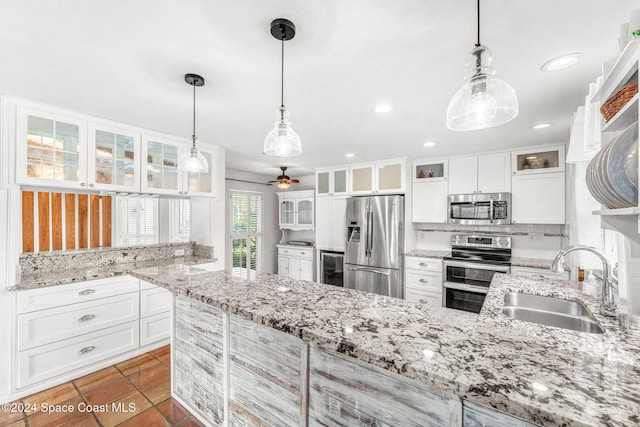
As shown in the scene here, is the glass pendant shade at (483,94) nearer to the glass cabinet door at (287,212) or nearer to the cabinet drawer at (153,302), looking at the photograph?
the cabinet drawer at (153,302)

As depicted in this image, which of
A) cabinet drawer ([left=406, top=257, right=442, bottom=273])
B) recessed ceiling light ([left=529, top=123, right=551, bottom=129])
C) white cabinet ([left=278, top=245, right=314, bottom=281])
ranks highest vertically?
recessed ceiling light ([left=529, top=123, right=551, bottom=129])

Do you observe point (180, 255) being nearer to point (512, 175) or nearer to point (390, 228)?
point (390, 228)

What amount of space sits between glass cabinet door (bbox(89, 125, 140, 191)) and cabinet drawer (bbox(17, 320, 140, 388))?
1352 mm

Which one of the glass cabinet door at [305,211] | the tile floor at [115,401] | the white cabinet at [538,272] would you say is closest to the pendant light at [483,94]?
the tile floor at [115,401]

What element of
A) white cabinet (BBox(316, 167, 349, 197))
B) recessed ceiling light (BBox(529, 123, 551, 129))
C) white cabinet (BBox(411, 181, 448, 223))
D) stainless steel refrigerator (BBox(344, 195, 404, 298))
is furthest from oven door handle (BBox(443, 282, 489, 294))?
white cabinet (BBox(316, 167, 349, 197))

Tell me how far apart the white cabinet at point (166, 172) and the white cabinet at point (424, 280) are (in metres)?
2.94

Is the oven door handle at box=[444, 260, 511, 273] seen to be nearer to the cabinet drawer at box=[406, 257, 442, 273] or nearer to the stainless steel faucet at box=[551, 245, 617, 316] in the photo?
the cabinet drawer at box=[406, 257, 442, 273]

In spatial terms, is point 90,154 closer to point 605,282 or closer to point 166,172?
point 166,172

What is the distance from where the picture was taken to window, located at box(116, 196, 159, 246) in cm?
307

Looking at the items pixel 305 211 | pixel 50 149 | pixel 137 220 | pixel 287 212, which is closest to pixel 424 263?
pixel 305 211

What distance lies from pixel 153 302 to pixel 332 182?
3114mm

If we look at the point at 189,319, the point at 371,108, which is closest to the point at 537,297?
the point at 371,108

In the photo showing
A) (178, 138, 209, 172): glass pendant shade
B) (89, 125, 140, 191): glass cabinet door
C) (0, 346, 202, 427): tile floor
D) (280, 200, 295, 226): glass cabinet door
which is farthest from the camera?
(280, 200, 295, 226): glass cabinet door

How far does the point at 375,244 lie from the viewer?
4.16 meters
